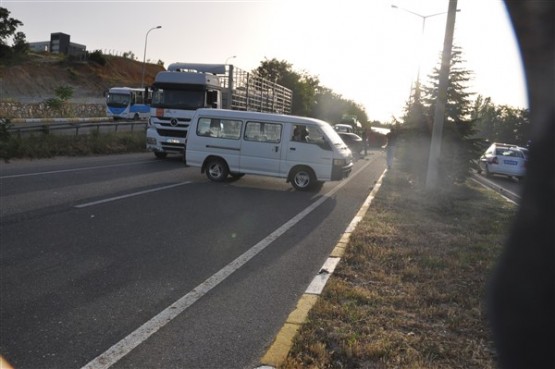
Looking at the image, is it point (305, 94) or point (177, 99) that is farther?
point (305, 94)

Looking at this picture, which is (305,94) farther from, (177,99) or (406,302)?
(406,302)

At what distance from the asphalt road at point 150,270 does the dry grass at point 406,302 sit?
442mm

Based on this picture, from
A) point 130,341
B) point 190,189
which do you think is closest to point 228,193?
point 190,189

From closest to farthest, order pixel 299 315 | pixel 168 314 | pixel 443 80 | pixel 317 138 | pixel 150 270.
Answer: pixel 299 315 → pixel 168 314 → pixel 150 270 → pixel 443 80 → pixel 317 138

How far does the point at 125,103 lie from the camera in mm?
42281

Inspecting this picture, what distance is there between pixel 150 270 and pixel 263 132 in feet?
27.2

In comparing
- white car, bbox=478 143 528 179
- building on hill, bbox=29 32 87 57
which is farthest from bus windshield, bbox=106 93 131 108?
building on hill, bbox=29 32 87 57

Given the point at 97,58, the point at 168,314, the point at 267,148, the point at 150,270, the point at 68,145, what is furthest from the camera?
the point at 97,58

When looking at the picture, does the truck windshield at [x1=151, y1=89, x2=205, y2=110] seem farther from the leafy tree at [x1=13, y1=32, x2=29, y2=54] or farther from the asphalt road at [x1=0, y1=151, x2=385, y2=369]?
the leafy tree at [x1=13, y1=32, x2=29, y2=54]

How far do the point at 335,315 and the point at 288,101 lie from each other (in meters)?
26.6

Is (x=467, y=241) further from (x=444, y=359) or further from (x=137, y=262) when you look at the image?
(x=137, y=262)

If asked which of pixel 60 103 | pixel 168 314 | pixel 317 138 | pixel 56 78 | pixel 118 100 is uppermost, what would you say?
pixel 56 78

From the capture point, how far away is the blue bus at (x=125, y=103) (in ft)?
138

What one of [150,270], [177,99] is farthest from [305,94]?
[150,270]
